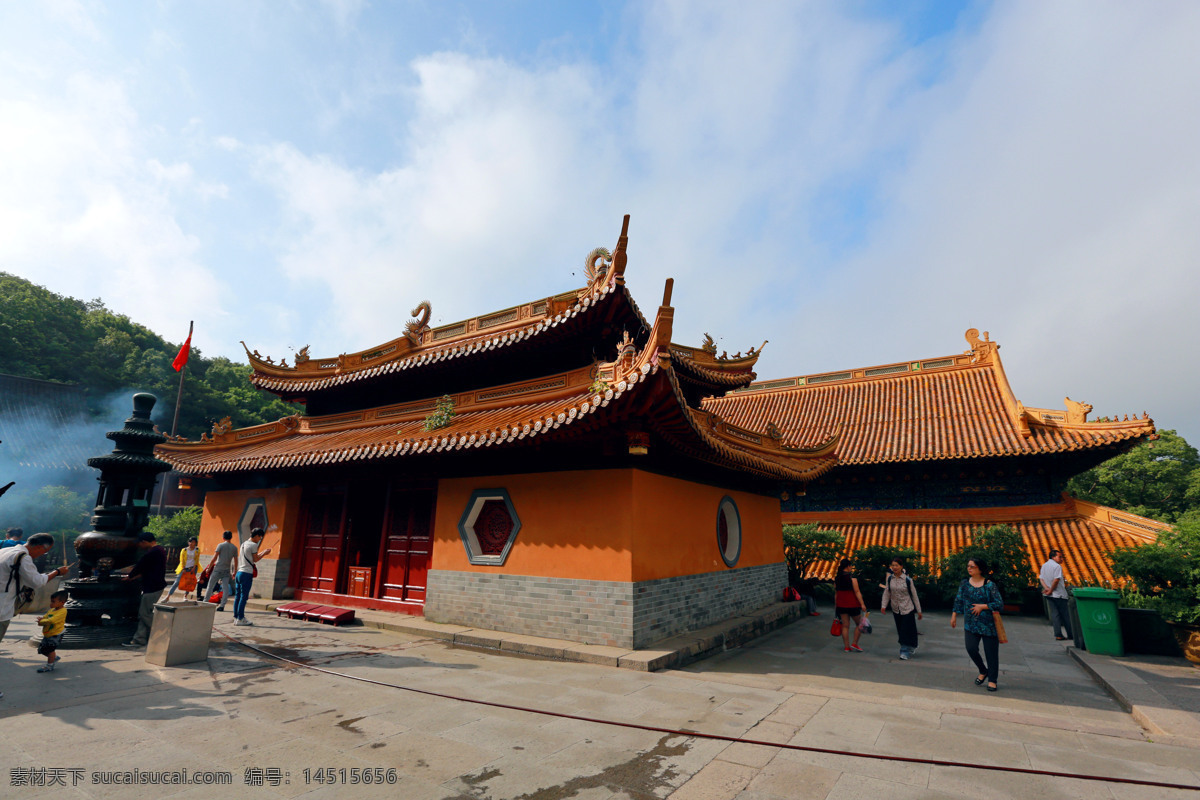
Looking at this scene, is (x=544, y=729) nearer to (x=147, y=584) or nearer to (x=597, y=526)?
(x=597, y=526)

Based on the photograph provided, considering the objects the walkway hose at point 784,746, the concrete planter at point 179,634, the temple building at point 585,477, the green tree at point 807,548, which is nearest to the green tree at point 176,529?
the temple building at point 585,477

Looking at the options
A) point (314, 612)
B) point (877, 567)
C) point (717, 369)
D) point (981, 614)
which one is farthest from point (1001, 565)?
point (314, 612)

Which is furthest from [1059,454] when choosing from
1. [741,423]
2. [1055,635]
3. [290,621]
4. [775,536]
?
[290,621]

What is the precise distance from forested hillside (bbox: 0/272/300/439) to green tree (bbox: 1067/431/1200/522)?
2189 inches

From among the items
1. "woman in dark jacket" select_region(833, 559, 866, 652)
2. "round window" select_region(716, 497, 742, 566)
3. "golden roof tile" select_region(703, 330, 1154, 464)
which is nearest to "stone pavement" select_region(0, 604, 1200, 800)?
"woman in dark jacket" select_region(833, 559, 866, 652)

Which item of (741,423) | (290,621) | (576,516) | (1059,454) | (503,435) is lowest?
(290,621)

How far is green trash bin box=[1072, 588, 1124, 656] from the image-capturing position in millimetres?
8141

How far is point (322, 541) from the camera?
12117mm

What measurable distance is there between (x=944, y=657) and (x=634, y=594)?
5116 mm

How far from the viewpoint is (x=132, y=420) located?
8555 mm

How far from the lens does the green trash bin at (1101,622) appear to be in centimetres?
814

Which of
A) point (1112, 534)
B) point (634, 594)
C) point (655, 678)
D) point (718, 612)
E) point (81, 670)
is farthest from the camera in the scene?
point (1112, 534)

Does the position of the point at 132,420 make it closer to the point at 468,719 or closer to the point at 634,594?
the point at 468,719

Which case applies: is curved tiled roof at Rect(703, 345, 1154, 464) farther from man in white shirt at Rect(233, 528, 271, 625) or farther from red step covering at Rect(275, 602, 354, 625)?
man in white shirt at Rect(233, 528, 271, 625)
